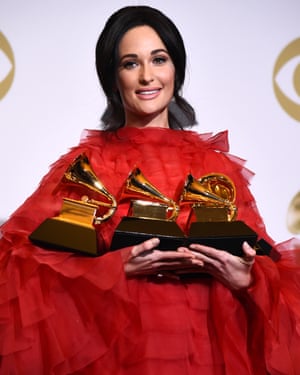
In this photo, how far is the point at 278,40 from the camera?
6.66 ft

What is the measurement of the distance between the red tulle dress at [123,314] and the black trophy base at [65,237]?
2 centimetres

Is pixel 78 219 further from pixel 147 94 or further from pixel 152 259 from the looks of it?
pixel 147 94

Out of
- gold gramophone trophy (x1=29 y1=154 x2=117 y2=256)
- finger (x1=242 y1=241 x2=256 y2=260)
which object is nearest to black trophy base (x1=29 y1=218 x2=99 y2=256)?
gold gramophone trophy (x1=29 y1=154 x2=117 y2=256)

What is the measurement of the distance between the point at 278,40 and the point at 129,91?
0.84 m

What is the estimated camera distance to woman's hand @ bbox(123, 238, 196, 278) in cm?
109

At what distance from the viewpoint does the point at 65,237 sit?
114 cm

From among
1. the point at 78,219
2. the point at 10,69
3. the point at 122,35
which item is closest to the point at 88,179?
the point at 78,219

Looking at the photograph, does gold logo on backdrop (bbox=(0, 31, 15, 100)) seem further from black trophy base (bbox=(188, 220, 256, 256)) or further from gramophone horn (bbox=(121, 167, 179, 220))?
black trophy base (bbox=(188, 220, 256, 256))

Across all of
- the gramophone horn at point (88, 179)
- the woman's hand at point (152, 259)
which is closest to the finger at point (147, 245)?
the woman's hand at point (152, 259)

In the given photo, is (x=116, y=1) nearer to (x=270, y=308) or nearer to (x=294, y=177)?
(x=294, y=177)

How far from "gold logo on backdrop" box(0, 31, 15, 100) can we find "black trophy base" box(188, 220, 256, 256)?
935 mm

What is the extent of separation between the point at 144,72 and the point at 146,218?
0.40 meters

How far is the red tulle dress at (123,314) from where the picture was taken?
1114 mm

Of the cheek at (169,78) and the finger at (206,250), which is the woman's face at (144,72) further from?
the finger at (206,250)
